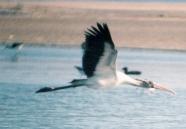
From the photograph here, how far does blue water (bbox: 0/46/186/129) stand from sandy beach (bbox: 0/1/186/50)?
300 cm

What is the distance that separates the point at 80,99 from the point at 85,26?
1214cm

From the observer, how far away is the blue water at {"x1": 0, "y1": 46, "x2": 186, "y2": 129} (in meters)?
13.3

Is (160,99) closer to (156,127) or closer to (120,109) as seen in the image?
(120,109)

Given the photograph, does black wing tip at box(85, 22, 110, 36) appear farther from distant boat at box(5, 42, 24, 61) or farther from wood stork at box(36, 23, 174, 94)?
distant boat at box(5, 42, 24, 61)

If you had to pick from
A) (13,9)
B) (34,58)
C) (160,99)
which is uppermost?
(160,99)

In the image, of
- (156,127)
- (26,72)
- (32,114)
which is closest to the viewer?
(156,127)

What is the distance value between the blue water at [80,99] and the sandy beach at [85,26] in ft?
9.85

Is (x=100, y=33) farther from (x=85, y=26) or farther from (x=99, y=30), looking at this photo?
(x=85, y=26)

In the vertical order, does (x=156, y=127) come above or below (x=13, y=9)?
above

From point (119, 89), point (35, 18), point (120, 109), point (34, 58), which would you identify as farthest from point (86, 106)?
point (35, 18)

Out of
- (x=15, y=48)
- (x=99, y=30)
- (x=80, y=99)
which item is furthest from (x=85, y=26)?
(x=99, y=30)

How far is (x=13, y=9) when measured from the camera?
3406 cm

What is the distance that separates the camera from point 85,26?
91.7 feet

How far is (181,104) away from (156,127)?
2.35 m
